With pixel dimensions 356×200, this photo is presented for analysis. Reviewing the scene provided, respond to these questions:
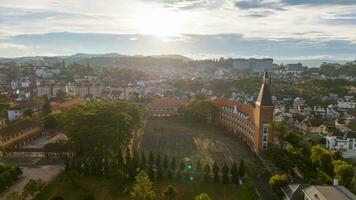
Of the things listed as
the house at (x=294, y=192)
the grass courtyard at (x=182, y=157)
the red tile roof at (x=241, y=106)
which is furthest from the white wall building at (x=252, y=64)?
the house at (x=294, y=192)

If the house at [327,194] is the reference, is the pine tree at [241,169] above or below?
below

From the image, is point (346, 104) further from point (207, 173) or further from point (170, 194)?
point (170, 194)

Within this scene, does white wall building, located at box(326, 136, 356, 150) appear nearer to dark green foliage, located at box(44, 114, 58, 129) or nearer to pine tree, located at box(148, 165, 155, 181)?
pine tree, located at box(148, 165, 155, 181)

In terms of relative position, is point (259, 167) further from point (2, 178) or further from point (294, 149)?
point (2, 178)

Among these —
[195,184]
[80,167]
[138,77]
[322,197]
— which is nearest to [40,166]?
[80,167]

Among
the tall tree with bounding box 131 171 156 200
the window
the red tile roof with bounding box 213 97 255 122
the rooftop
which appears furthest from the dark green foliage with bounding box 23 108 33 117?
the window

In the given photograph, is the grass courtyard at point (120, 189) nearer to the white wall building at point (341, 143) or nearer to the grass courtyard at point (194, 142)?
the grass courtyard at point (194, 142)

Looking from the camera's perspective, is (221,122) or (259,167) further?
(221,122)
